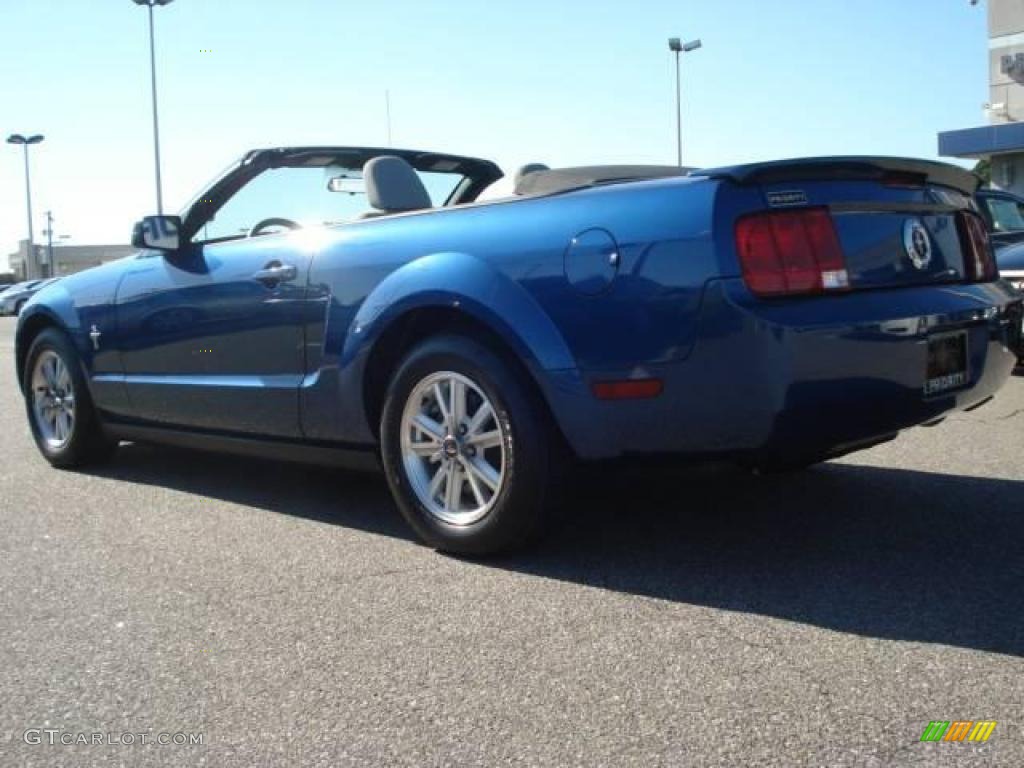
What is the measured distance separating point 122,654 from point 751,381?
1960mm

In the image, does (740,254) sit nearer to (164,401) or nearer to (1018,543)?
(1018,543)

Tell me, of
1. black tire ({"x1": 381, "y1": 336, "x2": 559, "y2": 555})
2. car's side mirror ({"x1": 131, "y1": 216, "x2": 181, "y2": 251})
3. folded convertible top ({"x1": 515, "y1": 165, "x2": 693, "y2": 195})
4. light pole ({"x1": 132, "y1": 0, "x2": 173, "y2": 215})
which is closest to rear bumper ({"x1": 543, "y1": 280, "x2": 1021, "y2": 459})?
black tire ({"x1": 381, "y1": 336, "x2": 559, "y2": 555})

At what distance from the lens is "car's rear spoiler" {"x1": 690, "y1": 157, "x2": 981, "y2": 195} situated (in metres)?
3.35

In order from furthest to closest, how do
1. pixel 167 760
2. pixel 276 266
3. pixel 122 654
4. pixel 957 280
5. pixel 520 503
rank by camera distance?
pixel 276 266 → pixel 957 280 → pixel 520 503 → pixel 122 654 → pixel 167 760

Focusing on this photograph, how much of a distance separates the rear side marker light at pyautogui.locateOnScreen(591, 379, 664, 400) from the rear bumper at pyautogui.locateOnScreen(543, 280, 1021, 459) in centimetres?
2

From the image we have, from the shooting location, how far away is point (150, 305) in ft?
16.8

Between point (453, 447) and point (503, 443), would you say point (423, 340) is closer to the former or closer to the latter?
point (453, 447)

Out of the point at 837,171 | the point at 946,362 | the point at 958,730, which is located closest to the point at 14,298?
the point at 837,171

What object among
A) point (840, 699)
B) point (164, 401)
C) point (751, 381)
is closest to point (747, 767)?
point (840, 699)

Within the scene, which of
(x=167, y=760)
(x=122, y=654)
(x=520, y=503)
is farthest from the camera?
(x=520, y=503)

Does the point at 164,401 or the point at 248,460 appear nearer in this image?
the point at 164,401

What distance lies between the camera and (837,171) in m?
3.54

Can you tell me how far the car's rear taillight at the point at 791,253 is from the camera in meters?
3.27

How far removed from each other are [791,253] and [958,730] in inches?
57.9
